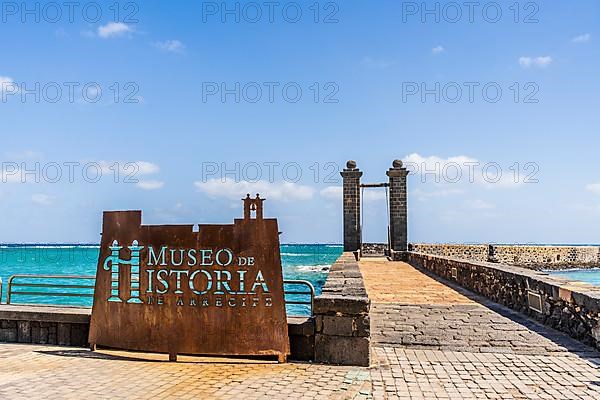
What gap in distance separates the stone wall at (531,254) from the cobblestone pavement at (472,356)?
25.7 m

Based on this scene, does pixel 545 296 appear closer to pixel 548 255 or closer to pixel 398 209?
pixel 398 209

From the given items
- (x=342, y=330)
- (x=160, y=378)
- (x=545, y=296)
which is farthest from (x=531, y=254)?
(x=160, y=378)

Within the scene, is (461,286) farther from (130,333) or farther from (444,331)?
(130,333)

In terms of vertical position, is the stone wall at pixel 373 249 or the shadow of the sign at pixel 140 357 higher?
the stone wall at pixel 373 249

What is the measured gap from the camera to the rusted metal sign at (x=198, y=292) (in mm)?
5691

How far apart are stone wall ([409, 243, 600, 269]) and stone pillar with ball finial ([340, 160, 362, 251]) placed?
10.3m

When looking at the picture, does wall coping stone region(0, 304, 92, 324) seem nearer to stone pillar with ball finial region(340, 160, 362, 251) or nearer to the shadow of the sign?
the shadow of the sign

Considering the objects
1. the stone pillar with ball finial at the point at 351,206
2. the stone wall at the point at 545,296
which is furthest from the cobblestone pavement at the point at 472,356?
the stone pillar with ball finial at the point at 351,206

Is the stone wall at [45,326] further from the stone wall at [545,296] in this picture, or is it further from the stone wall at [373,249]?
the stone wall at [373,249]

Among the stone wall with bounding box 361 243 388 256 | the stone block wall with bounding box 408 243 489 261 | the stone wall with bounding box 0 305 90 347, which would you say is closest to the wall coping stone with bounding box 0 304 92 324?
the stone wall with bounding box 0 305 90 347

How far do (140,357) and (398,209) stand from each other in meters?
20.4

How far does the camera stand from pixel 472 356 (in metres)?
5.92

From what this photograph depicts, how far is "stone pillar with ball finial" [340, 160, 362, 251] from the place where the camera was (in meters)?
24.7

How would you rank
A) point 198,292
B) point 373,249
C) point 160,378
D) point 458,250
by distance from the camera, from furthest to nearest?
point 458,250, point 373,249, point 198,292, point 160,378
